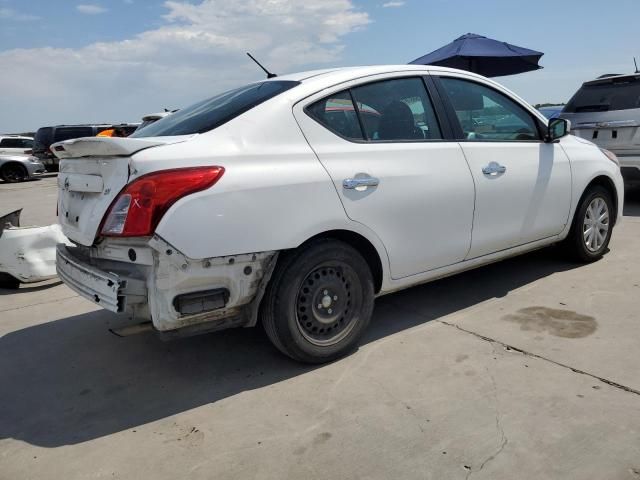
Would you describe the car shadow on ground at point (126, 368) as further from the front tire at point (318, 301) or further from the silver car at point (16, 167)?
the silver car at point (16, 167)

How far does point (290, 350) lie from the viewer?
3.15m

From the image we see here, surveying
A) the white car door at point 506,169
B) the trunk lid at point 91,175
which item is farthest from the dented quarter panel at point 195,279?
the white car door at point 506,169

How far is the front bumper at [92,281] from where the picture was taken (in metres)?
2.76

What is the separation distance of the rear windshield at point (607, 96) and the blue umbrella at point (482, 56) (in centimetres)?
294

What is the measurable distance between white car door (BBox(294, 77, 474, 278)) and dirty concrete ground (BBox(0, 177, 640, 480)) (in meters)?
0.64

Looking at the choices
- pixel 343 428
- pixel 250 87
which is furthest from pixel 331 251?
pixel 250 87

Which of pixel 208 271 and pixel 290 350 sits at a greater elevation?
pixel 208 271

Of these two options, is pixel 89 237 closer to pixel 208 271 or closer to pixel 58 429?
pixel 208 271

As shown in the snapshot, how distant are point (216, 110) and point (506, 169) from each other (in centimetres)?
214

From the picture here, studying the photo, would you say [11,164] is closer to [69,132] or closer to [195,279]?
[69,132]

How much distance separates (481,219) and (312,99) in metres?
1.53

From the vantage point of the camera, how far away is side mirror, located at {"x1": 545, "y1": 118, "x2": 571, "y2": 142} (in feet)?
14.6

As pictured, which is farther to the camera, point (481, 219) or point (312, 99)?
point (481, 219)

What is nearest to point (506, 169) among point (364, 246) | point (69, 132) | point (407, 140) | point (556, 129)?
point (556, 129)
